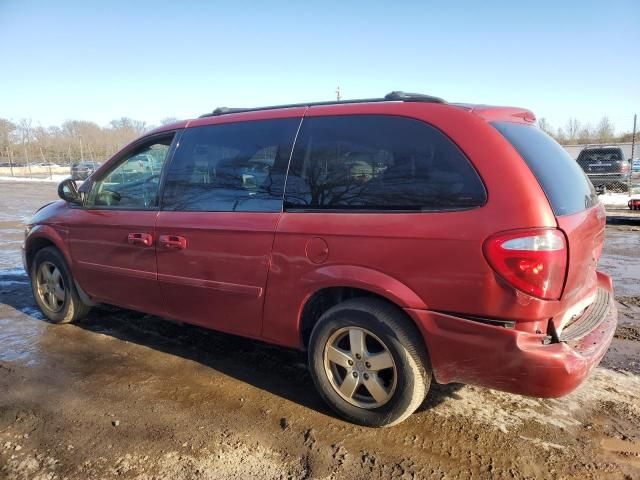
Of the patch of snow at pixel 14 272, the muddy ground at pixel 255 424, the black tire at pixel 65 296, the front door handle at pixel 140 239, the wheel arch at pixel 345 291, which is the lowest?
the muddy ground at pixel 255 424

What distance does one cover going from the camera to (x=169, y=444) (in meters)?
2.80

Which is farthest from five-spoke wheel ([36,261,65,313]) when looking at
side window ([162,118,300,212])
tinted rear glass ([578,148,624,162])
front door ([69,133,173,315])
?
tinted rear glass ([578,148,624,162])

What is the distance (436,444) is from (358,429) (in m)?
0.46

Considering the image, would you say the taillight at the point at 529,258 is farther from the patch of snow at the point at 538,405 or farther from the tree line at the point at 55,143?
the tree line at the point at 55,143

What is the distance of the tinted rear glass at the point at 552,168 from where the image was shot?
2.57 m

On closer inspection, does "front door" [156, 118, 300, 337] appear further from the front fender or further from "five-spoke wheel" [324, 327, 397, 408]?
the front fender

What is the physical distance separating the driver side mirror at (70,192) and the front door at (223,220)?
121cm

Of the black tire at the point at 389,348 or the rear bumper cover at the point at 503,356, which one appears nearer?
the rear bumper cover at the point at 503,356

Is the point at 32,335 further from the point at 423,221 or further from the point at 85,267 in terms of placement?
the point at 423,221

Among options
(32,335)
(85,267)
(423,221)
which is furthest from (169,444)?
(32,335)

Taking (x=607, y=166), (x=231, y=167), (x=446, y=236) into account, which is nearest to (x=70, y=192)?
(x=231, y=167)

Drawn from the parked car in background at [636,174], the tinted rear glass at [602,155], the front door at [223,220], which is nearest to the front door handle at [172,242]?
the front door at [223,220]

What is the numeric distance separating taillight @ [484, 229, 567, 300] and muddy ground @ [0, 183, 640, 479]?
962 mm

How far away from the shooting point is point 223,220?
3.36 m
